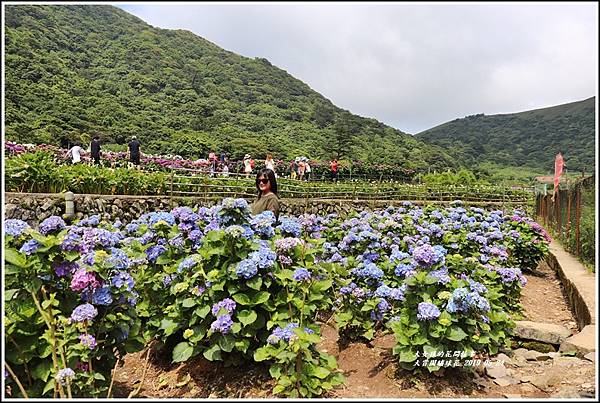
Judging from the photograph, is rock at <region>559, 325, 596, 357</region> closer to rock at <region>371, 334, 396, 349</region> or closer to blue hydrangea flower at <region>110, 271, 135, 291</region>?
rock at <region>371, 334, 396, 349</region>

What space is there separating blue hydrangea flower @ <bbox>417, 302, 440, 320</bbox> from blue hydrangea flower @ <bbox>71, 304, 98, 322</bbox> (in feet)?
6.13

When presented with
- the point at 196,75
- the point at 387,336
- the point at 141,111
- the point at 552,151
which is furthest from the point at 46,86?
the point at 552,151

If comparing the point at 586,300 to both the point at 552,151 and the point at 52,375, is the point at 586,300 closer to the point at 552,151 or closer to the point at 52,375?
the point at 52,375

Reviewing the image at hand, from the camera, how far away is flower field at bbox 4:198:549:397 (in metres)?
2.37

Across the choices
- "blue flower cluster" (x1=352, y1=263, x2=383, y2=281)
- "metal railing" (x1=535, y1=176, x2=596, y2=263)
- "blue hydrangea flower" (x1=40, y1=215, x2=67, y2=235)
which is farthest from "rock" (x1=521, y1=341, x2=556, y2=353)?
"blue hydrangea flower" (x1=40, y1=215, x2=67, y2=235)

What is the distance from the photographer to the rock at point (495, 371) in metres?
3.39

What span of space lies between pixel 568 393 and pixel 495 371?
640mm

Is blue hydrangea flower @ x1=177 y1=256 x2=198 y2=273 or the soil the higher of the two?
blue hydrangea flower @ x1=177 y1=256 x2=198 y2=273

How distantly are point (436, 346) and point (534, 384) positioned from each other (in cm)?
79

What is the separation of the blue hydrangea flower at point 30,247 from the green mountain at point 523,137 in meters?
63.6

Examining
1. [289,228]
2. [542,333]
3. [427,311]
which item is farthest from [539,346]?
[289,228]

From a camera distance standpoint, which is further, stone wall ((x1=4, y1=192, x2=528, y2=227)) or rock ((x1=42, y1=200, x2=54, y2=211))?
rock ((x1=42, y1=200, x2=54, y2=211))

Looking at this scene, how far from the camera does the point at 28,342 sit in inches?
93.5

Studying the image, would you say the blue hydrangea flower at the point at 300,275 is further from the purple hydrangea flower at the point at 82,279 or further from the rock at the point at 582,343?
→ the rock at the point at 582,343
